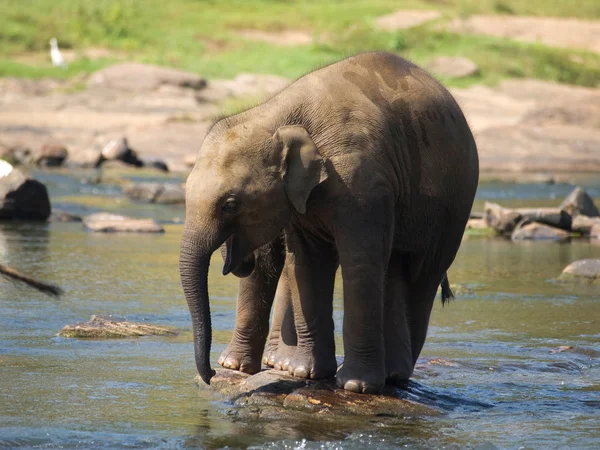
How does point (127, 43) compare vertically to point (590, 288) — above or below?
above

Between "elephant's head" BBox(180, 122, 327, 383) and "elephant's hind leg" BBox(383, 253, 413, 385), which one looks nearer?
"elephant's head" BBox(180, 122, 327, 383)

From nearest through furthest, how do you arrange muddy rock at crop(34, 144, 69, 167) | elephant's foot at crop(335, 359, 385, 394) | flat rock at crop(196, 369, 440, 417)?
flat rock at crop(196, 369, 440, 417), elephant's foot at crop(335, 359, 385, 394), muddy rock at crop(34, 144, 69, 167)

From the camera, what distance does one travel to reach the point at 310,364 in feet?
25.6

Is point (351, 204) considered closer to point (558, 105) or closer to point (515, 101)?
point (558, 105)

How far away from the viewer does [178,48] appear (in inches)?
1897

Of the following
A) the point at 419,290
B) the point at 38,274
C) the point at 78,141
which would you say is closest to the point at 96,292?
the point at 38,274

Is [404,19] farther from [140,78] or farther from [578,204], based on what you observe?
[578,204]

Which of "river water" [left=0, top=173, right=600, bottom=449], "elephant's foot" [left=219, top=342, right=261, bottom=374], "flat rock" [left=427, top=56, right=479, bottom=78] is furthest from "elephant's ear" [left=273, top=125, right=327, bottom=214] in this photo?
"flat rock" [left=427, top=56, right=479, bottom=78]

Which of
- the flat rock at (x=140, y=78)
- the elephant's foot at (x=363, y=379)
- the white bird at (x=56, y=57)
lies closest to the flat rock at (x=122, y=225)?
the elephant's foot at (x=363, y=379)

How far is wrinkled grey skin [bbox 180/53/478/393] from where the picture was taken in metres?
7.04

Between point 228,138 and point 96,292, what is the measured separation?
5.18 m

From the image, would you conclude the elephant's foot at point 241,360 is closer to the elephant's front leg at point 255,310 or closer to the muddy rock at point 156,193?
the elephant's front leg at point 255,310

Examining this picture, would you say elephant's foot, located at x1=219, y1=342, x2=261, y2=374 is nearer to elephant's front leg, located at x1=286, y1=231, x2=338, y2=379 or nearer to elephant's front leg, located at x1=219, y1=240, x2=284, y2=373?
elephant's front leg, located at x1=219, y1=240, x2=284, y2=373

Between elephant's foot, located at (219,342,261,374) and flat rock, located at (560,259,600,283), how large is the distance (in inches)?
246
